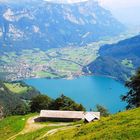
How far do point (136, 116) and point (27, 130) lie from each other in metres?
32.7

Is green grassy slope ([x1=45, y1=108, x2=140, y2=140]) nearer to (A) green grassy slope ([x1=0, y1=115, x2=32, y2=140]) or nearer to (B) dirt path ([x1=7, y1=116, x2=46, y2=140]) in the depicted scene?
(A) green grassy slope ([x1=0, y1=115, x2=32, y2=140])

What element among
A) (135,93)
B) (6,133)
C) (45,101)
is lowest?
(6,133)

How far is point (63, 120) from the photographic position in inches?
3044

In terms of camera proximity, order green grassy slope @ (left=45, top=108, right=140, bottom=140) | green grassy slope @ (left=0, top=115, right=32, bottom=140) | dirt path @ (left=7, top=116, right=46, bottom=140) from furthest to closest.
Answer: dirt path @ (left=7, top=116, right=46, bottom=140) < green grassy slope @ (left=0, top=115, right=32, bottom=140) < green grassy slope @ (left=45, top=108, right=140, bottom=140)

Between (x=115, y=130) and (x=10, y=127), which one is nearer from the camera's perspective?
(x=115, y=130)

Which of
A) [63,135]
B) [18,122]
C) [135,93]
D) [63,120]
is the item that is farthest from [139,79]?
[63,135]

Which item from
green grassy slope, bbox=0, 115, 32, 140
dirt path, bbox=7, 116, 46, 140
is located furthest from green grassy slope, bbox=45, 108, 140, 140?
dirt path, bbox=7, 116, 46, 140

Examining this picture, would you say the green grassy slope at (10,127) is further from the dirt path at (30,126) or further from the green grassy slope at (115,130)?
the green grassy slope at (115,130)

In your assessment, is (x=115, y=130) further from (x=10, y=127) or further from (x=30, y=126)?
(x=30, y=126)

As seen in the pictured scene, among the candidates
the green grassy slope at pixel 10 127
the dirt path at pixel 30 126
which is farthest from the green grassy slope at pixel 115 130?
the dirt path at pixel 30 126

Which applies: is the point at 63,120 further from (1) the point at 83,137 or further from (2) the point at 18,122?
(1) the point at 83,137

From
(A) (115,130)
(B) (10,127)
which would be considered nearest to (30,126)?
(B) (10,127)

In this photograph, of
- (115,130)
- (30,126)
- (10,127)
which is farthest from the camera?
(30,126)

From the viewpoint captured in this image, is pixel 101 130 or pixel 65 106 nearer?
A: pixel 101 130
